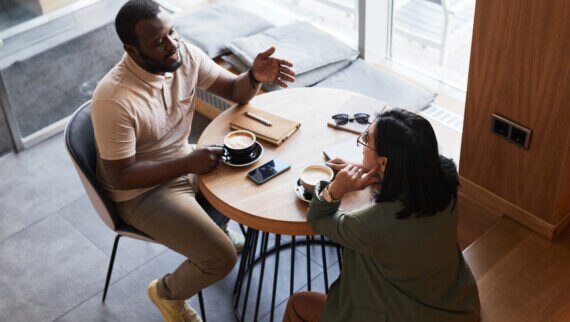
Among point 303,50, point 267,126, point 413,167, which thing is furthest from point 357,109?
point 303,50

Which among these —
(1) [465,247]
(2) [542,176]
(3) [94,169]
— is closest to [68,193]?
(3) [94,169]

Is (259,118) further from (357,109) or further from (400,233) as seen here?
(400,233)

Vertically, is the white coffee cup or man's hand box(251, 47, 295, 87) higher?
man's hand box(251, 47, 295, 87)

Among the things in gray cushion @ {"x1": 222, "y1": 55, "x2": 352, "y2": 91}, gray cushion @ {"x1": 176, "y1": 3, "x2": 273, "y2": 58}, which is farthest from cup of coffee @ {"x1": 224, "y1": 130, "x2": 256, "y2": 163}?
gray cushion @ {"x1": 176, "y1": 3, "x2": 273, "y2": 58}

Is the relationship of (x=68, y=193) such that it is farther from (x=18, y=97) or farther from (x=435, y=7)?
(x=435, y=7)

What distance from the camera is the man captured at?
93.0 inches

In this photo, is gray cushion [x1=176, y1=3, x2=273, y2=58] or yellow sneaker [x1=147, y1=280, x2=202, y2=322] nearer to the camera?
yellow sneaker [x1=147, y1=280, x2=202, y2=322]

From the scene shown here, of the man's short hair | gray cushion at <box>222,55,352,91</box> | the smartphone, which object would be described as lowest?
gray cushion at <box>222,55,352,91</box>

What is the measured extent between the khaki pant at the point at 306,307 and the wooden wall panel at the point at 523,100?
902mm

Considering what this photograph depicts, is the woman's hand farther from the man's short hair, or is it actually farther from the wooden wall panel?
the man's short hair

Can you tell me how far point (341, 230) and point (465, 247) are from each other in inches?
36.1

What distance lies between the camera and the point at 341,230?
1929mm

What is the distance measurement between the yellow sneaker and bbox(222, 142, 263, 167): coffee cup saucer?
564 mm

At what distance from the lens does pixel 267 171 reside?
2352 mm
